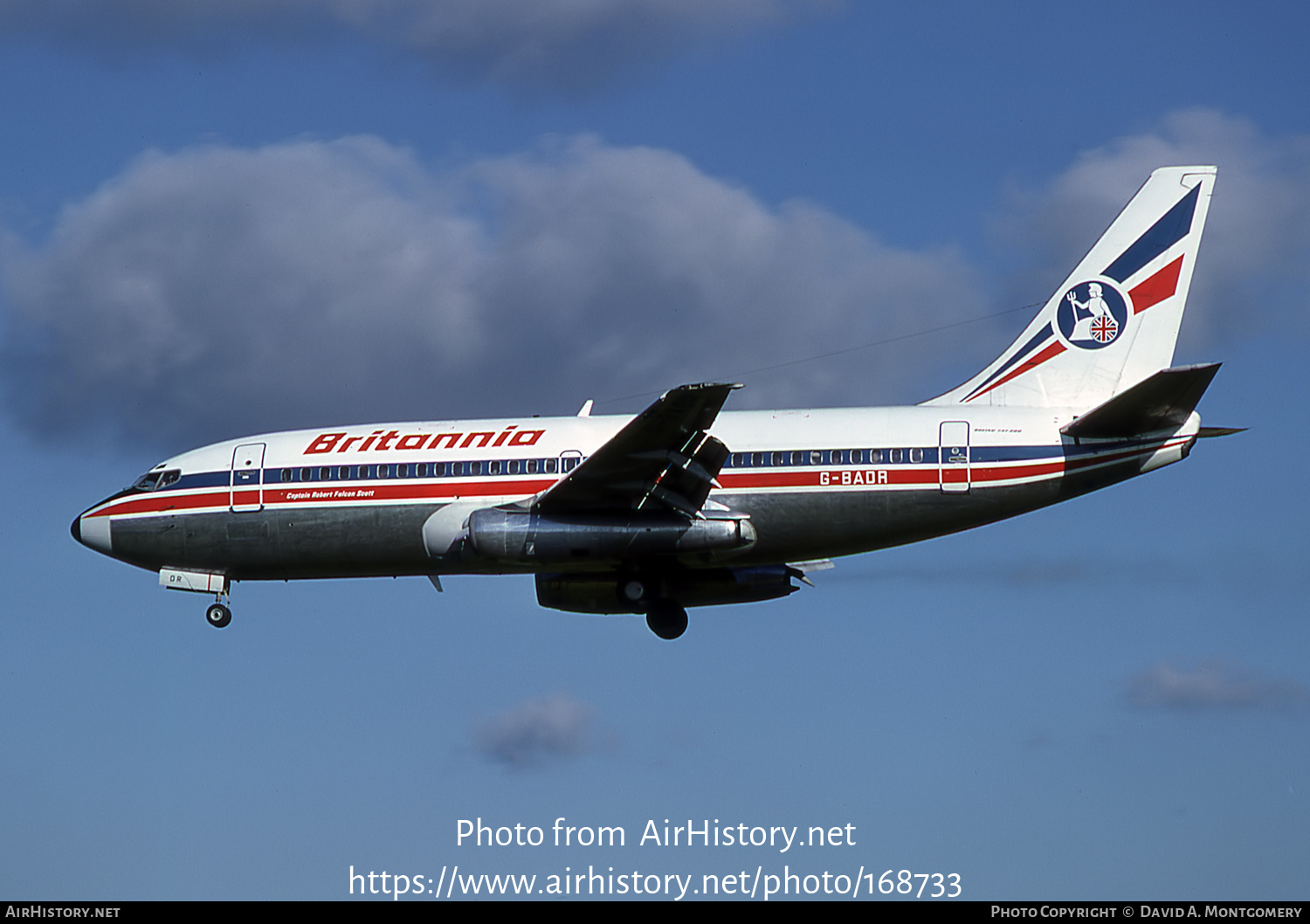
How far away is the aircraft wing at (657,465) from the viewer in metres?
30.8

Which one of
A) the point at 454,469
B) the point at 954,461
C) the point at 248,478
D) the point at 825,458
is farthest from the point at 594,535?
the point at 248,478

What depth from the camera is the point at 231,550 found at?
35.9 meters

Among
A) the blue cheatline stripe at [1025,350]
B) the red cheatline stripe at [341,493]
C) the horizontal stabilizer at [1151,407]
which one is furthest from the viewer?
the blue cheatline stripe at [1025,350]

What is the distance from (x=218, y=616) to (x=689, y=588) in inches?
399

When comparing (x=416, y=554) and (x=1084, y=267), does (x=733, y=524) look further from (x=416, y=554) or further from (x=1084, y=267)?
(x=1084, y=267)

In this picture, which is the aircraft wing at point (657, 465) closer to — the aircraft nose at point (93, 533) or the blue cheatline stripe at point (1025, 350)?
the blue cheatline stripe at point (1025, 350)

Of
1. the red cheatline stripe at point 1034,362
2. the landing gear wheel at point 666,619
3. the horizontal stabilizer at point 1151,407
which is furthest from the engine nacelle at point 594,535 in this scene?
the horizontal stabilizer at point 1151,407

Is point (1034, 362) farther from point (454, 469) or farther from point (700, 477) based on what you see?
point (454, 469)

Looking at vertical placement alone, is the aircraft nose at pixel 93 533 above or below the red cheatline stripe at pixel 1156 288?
below

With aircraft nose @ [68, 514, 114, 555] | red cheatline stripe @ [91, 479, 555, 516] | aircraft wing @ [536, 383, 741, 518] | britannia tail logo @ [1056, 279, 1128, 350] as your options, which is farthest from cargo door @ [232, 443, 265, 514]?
britannia tail logo @ [1056, 279, 1128, 350]

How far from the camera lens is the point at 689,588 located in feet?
122

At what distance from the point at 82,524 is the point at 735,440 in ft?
48.9

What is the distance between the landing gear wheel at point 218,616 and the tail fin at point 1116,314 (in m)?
15.8
